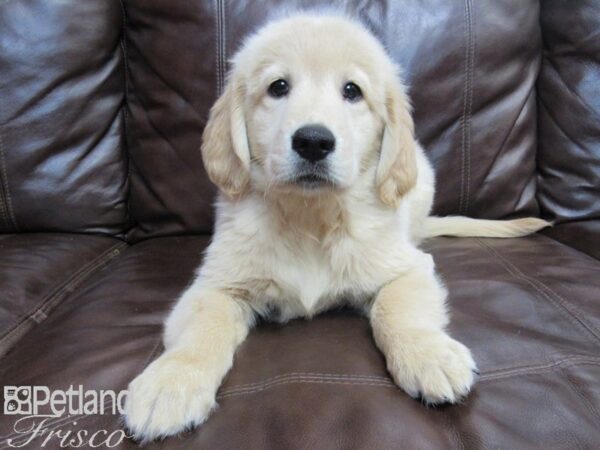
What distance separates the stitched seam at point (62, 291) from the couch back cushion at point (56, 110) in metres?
0.25

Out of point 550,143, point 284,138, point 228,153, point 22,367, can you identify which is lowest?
point 22,367

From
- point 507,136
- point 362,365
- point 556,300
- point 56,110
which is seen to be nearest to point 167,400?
point 362,365

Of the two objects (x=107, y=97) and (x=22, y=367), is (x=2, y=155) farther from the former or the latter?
(x=22, y=367)

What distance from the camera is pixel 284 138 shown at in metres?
1.19

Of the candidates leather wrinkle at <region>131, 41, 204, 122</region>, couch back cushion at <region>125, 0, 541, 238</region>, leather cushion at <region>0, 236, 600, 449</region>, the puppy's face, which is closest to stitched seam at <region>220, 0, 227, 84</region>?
couch back cushion at <region>125, 0, 541, 238</region>

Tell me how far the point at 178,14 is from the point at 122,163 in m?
0.67

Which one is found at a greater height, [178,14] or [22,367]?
[178,14]

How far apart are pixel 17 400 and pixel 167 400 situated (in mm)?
336

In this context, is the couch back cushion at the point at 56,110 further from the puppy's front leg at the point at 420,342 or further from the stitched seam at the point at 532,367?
the stitched seam at the point at 532,367

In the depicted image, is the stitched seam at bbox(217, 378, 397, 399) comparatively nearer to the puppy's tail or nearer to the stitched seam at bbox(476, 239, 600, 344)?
the stitched seam at bbox(476, 239, 600, 344)

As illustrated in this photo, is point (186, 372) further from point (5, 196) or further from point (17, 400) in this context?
point (5, 196)

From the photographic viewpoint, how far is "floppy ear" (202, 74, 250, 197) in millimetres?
1418

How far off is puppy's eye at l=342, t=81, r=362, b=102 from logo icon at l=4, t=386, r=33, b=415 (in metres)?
1.07

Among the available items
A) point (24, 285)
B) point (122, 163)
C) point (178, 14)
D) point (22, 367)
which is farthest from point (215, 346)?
point (178, 14)
